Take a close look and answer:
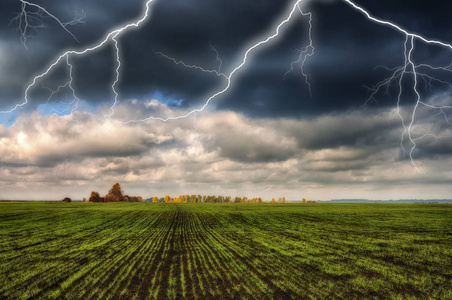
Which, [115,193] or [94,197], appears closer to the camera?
[94,197]

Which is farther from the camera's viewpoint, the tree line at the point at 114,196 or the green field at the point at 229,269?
the tree line at the point at 114,196

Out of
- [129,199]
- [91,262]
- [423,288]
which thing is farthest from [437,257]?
[129,199]

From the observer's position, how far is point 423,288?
33.4ft

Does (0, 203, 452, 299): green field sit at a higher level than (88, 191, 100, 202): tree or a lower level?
higher

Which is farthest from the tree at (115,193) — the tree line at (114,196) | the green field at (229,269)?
the green field at (229,269)

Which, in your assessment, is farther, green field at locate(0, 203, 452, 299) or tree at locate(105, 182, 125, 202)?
tree at locate(105, 182, 125, 202)

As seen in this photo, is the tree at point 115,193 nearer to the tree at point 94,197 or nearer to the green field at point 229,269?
the tree at point 94,197

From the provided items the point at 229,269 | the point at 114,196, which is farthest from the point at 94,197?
the point at 229,269

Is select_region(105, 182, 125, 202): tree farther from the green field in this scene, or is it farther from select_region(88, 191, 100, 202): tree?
the green field

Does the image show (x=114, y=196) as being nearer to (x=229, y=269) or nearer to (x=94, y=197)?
(x=94, y=197)

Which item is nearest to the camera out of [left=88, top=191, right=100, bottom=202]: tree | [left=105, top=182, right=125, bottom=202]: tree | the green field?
the green field

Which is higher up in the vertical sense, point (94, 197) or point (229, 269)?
point (229, 269)

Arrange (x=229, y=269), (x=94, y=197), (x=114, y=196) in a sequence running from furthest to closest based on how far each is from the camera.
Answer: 1. (x=114, y=196)
2. (x=94, y=197)
3. (x=229, y=269)

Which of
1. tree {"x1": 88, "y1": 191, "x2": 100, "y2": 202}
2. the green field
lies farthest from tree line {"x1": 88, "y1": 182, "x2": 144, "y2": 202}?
the green field
